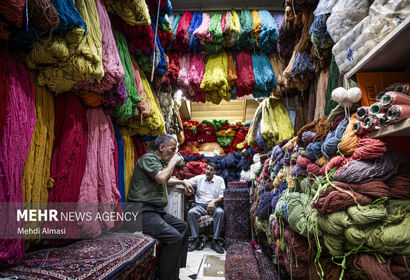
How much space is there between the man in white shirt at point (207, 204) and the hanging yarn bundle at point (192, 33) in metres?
2.20

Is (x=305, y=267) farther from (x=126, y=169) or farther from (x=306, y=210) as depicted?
(x=126, y=169)

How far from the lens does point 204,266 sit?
270cm

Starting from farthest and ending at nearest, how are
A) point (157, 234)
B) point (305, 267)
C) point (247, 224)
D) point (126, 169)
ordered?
point (247, 224) → point (126, 169) → point (157, 234) → point (305, 267)

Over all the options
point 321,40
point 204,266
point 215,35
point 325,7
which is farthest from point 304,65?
point 204,266

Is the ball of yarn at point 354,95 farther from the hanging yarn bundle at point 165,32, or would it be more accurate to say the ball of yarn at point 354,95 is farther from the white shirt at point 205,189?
the white shirt at point 205,189

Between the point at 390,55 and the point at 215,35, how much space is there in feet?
6.54

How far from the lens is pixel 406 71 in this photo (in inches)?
36.1

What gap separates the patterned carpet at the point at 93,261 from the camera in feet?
3.07

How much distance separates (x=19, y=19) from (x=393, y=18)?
4.42ft

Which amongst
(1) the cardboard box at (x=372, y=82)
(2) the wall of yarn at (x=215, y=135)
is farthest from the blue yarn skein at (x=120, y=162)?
(2) the wall of yarn at (x=215, y=135)

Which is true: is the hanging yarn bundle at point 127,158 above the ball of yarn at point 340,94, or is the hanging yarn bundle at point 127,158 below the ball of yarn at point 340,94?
below

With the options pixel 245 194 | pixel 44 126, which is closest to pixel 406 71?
pixel 44 126

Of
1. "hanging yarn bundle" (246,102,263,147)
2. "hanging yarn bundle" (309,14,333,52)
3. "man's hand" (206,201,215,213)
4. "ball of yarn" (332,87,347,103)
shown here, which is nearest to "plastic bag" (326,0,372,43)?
"hanging yarn bundle" (309,14,333,52)

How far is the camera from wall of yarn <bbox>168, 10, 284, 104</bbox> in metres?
2.59
